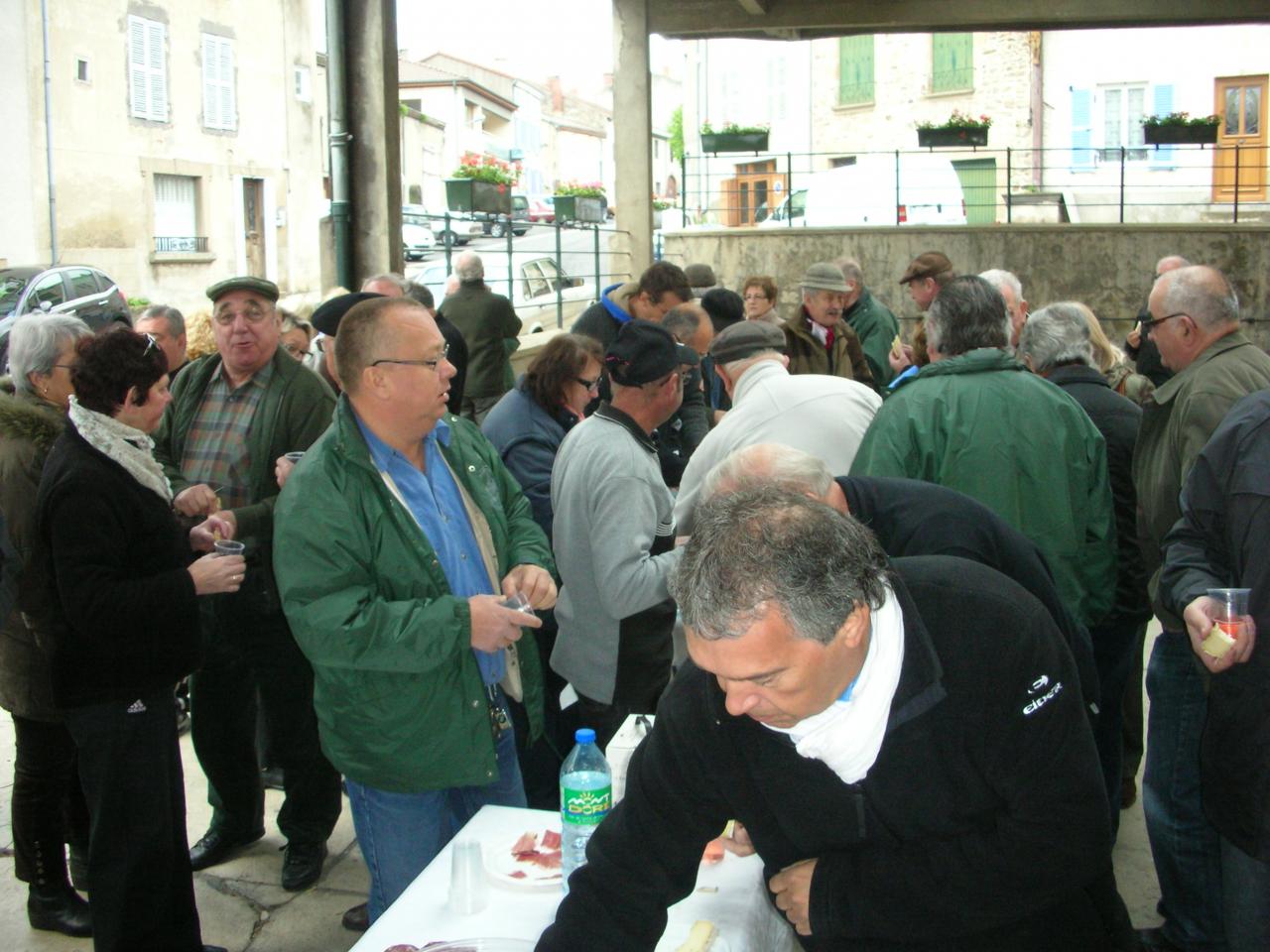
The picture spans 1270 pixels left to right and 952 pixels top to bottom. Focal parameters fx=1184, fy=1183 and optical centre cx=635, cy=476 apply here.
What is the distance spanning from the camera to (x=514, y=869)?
231cm

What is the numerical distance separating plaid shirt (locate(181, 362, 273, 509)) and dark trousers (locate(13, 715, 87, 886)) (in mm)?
858

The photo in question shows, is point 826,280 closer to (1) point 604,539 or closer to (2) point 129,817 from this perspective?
(1) point 604,539

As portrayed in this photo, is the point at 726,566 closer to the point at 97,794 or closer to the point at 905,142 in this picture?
the point at 97,794

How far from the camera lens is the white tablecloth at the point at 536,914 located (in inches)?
81.7

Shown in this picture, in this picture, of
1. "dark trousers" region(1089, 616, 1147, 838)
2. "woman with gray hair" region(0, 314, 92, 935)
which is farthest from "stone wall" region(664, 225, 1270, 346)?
"woman with gray hair" region(0, 314, 92, 935)

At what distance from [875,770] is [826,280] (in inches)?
201

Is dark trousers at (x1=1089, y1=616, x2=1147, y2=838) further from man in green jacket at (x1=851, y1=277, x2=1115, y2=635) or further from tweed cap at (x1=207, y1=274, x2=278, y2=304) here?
tweed cap at (x1=207, y1=274, x2=278, y2=304)

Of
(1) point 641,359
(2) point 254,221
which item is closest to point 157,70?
(2) point 254,221

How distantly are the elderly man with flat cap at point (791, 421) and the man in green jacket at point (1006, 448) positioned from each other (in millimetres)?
254

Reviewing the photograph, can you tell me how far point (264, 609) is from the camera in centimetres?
381

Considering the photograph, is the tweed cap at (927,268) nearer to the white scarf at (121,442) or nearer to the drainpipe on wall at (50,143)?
the white scarf at (121,442)

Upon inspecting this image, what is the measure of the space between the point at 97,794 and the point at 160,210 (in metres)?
27.8

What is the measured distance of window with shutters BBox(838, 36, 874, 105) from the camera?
3178 cm

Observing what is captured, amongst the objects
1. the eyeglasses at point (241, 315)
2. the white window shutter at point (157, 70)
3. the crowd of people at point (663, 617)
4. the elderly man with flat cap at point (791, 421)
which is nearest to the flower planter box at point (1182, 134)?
the crowd of people at point (663, 617)
